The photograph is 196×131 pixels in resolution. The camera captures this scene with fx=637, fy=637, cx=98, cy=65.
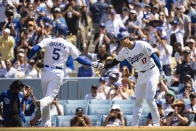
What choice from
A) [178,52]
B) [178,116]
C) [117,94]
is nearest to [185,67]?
[178,52]

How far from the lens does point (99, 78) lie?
51.3ft

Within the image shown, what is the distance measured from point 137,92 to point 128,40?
39.3 inches

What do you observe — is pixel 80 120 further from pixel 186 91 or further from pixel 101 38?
pixel 101 38

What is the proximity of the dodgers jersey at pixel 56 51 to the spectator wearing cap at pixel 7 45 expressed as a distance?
4894 millimetres

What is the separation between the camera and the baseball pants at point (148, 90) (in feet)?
38.9

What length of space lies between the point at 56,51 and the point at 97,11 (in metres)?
7.15

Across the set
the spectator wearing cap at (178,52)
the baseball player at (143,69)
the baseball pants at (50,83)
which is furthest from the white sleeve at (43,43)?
the spectator wearing cap at (178,52)

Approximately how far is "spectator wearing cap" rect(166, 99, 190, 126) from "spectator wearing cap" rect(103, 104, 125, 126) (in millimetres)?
1006

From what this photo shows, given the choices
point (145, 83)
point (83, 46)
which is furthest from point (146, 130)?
point (83, 46)

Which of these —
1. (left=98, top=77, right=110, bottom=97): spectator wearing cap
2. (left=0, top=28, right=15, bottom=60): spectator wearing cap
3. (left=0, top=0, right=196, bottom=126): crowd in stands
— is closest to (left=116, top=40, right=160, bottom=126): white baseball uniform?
Answer: (left=0, top=0, right=196, bottom=126): crowd in stands

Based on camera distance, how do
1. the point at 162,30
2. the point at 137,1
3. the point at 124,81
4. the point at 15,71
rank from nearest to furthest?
the point at 124,81, the point at 15,71, the point at 162,30, the point at 137,1

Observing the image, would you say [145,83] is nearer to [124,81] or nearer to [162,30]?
[124,81]

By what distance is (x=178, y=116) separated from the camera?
12820 mm

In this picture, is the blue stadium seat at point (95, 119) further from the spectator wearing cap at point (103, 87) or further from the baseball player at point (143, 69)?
the baseball player at point (143, 69)
